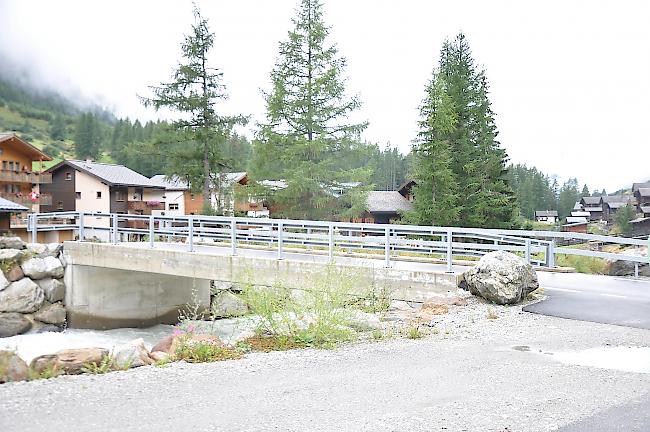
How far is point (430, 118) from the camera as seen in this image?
107 feet

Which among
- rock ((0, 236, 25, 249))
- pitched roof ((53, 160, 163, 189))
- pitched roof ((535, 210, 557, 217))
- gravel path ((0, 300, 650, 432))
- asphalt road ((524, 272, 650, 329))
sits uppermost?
pitched roof ((53, 160, 163, 189))

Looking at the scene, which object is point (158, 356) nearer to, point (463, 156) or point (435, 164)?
point (435, 164)

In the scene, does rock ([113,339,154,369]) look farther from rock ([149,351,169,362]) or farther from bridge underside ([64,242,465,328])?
bridge underside ([64,242,465,328])

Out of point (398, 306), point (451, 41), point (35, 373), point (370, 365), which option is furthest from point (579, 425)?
point (451, 41)

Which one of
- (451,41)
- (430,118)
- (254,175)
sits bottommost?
(254,175)

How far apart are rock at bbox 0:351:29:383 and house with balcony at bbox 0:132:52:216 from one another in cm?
4515

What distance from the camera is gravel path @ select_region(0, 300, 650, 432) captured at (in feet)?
16.2

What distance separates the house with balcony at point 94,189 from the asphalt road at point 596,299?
50.1 m

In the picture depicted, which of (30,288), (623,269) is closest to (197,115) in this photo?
(30,288)

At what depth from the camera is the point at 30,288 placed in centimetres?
2030

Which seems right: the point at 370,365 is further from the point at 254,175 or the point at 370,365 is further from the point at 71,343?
the point at 254,175

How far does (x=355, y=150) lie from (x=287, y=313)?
69.3 ft

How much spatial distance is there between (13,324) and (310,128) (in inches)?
613

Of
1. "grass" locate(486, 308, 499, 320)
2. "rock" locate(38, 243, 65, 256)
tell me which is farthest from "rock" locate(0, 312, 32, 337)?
"grass" locate(486, 308, 499, 320)
